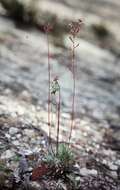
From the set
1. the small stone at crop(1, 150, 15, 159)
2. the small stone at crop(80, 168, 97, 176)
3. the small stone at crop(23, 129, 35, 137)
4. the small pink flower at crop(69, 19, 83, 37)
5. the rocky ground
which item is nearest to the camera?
the small pink flower at crop(69, 19, 83, 37)

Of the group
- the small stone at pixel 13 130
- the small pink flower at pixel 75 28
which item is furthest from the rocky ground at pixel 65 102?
the small pink flower at pixel 75 28

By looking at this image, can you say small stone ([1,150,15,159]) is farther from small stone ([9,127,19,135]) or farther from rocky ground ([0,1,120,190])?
small stone ([9,127,19,135])

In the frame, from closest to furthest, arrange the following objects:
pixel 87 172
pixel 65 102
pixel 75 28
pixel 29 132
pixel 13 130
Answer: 1. pixel 75 28
2. pixel 87 172
3. pixel 13 130
4. pixel 29 132
5. pixel 65 102

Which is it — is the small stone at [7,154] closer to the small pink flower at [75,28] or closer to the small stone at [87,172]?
the small stone at [87,172]

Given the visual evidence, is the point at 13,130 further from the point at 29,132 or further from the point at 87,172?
the point at 87,172

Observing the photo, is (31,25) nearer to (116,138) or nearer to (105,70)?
(105,70)

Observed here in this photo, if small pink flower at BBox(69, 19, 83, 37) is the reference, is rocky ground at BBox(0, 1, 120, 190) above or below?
below

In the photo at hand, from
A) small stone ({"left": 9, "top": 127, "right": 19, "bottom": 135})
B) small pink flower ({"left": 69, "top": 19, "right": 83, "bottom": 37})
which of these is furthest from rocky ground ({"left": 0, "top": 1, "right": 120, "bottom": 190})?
small pink flower ({"left": 69, "top": 19, "right": 83, "bottom": 37})

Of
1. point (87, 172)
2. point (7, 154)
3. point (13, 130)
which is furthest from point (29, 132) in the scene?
point (87, 172)

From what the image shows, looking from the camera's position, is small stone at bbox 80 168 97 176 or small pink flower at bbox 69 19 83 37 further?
small stone at bbox 80 168 97 176
